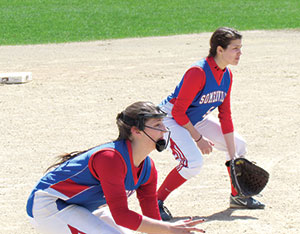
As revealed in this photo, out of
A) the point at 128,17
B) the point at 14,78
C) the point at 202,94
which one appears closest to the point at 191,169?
the point at 202,94

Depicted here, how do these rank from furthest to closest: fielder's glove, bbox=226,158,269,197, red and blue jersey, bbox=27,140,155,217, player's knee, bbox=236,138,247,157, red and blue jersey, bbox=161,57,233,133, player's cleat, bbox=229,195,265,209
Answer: player's knee, bbox=236,138,247,157 < player's cleat, bbox=229,195,265,209 < fielder's glove, bbox=226,158,269,197 < red and blue jersey, bbox=161,57,233,133 < red and blue jersey, bbox=27,140,155,217

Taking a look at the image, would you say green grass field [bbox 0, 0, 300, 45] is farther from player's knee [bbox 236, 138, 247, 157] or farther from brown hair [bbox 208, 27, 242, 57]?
brown hair [bbox 208, 27, 242, 57]

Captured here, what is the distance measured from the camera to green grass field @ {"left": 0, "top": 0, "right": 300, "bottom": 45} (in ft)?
60.2

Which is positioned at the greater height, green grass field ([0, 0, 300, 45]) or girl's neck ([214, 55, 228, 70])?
green grass field ([0, 0, 300, 45])

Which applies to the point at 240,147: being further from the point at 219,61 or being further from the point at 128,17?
the point at 128,17

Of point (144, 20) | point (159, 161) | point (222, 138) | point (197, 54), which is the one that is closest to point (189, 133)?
point (222, 138)

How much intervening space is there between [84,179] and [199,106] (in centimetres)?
217

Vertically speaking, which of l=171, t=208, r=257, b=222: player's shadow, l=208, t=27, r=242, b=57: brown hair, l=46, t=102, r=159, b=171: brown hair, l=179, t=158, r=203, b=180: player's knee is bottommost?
l=171, t=208, r=257, b=222: player's shadow

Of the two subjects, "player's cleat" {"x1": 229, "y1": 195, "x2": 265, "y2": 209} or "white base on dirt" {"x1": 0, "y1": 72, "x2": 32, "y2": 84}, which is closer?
"player's cleat" {"x1": 229, "y1": 195, "x2": 265, "y2": 209}

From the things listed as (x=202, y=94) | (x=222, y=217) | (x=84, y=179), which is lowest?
(x=222, y=217)

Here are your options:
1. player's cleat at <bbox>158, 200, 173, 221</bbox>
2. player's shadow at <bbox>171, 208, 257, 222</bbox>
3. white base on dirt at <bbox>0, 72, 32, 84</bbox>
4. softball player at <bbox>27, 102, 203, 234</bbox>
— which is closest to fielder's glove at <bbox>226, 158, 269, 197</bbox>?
player's shadow at <bbox>171, 208, 257, 222</bbox>

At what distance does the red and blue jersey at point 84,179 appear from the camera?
423 centimetres

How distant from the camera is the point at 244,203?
639cm

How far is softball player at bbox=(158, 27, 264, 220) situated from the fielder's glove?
0.37ft
